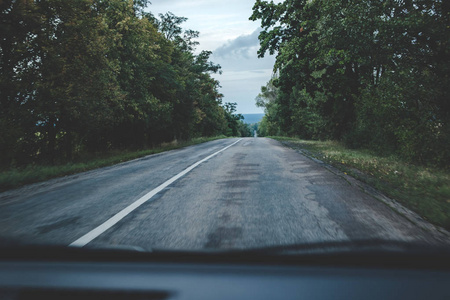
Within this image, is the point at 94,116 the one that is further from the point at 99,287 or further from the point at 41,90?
the point at 99,287

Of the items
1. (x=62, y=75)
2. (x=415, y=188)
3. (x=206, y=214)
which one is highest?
(x=62, y=75)

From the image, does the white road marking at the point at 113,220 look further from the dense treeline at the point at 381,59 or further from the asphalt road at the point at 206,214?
the dense treeline at the point at 381,59

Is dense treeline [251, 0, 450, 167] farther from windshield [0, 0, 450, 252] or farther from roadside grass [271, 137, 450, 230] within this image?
roadside grass [271, 137, 450, 230]

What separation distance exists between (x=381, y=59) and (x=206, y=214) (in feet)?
36.7

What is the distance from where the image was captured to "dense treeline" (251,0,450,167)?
9609 mm

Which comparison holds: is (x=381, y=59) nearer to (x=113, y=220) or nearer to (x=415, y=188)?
(x=415, y=188)

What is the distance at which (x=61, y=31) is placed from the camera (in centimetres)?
1165

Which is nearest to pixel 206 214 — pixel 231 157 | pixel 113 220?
pixel 113 220

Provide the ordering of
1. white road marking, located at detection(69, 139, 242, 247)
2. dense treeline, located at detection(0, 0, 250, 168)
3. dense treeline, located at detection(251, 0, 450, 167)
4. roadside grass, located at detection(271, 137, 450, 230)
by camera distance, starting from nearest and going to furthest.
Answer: white road marking, located at detection(69, 139, 242, 247) < roadside grass, located at detection(271, 137, 450, 230) < dense treeline, located at detection(251, 0, 450, 167) < dense treeline, located at detection(0, 0, 250, 168)

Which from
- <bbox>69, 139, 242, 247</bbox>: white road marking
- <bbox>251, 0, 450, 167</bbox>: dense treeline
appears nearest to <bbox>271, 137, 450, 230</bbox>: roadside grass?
<bbox>251, 0, 450, 167</bbox>: dense treeline

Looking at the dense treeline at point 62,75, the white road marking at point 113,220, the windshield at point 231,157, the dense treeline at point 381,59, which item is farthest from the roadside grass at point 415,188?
the dense treeline at point 62,75

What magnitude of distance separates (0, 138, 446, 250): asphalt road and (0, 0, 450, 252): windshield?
3 centimetres

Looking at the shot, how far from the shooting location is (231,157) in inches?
524

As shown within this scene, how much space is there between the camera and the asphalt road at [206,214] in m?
3.31
